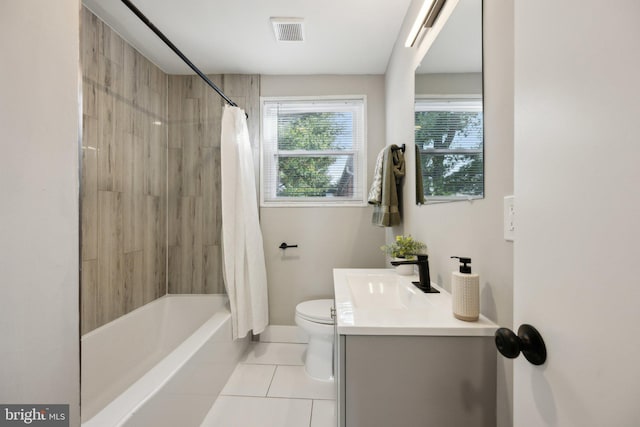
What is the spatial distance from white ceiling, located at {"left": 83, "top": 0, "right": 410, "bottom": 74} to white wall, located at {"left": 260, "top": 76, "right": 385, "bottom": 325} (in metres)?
0.12

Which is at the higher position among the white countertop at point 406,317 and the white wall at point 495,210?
the white wall at point 495,210

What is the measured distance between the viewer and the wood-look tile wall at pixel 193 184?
246 cm

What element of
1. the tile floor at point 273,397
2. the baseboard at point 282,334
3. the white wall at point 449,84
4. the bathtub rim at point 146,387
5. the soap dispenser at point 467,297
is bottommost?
the tile floor at point 273,397

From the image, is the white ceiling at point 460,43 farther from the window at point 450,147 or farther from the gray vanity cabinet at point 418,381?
the gray vanity cabinet at point 418,381

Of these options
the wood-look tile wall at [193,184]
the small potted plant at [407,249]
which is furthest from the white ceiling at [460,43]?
the wood-look tile wall at [193,184]

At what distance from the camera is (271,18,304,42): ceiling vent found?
70.8 inches

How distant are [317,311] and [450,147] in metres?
1.43

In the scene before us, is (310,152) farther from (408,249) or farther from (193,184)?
(408,249)

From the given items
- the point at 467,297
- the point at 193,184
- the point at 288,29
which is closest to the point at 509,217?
the point at 467,297

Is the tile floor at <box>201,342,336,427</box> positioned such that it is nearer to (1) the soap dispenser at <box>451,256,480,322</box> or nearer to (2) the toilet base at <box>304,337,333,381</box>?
(2) the toilet base at <box>304,337,333,381</box>

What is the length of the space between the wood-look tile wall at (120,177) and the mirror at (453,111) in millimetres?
1976

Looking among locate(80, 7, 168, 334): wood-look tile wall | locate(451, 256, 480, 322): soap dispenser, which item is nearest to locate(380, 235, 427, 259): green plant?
locate(451, 256, 480, 322): soap dispenser

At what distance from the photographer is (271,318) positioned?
2.48m

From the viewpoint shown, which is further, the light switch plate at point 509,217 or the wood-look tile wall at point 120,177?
the wood-look tile wall at point 120,177
